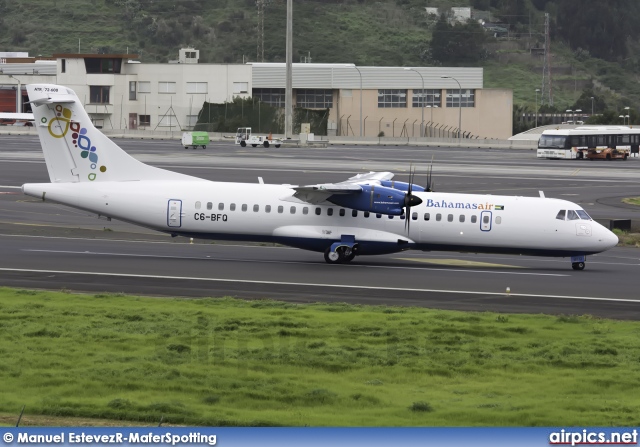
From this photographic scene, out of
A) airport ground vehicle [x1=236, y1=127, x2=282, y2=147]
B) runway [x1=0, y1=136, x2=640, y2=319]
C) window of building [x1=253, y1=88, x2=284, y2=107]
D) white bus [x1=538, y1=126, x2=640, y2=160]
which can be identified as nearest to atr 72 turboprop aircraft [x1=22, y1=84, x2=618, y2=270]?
runway [x1=0, y1=136, x2=640, y2=319]

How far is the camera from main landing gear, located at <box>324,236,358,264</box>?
121 ft

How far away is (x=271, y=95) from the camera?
151000mm

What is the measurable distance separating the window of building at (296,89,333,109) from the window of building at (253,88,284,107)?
9.81ft

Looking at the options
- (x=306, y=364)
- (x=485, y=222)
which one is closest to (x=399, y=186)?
(x=485, y=222)

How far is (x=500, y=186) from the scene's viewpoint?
70.1 metres

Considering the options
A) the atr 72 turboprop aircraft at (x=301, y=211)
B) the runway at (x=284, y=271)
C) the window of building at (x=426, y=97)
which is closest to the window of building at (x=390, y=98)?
the window of building at (x=426, y=97)

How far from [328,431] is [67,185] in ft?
84.9

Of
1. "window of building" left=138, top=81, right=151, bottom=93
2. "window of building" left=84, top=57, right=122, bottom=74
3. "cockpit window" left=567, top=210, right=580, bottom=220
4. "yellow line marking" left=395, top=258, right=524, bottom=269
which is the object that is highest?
"window of building" left=84, top=57, right=122, bottom=74

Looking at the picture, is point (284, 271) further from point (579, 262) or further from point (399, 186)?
point (579, 262)

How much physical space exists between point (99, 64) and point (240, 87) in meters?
21.0

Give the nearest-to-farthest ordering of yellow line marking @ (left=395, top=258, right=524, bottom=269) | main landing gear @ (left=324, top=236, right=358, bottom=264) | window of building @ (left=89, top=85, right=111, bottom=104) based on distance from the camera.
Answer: main landing gear @ (left=324, top=236, right=358, bottom=264), yellow line marking @ (left=395, top=258, right=524, bottom=269), window of building @ (left=89, top=85, right=111, bottom=104)

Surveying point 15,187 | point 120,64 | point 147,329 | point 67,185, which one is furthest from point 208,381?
point 120,64

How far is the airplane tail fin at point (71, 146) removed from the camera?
3706cm

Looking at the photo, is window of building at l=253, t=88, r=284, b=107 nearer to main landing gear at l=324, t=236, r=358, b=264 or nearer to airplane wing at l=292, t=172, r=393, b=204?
airplane wing at l=292, t=172, r=393, b=204
